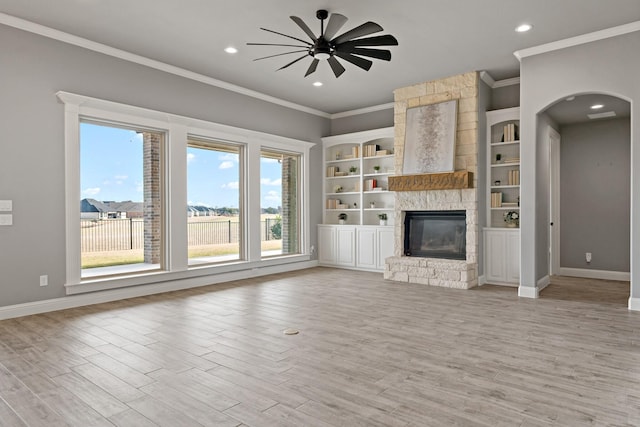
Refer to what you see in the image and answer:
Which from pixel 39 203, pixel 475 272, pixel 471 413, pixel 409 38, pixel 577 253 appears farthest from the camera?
pixel 577 253

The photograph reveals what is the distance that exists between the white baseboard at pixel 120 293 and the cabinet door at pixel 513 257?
4142 mm

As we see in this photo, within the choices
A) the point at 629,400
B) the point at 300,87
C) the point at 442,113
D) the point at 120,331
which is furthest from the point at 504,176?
the point at 120,331

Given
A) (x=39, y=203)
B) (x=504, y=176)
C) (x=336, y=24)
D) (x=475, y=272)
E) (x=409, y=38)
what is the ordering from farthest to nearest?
1. (x=504, y=176)
2. (x=475, y=272)
3. (x=409, y=38)
4. (x=39, y=203)
5. (x=336, y=24)

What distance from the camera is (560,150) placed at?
24.7ft

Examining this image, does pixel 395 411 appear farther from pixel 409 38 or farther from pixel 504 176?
pixel 504 176

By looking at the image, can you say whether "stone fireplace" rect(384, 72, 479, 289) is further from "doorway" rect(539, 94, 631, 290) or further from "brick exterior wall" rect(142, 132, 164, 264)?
"brick exterior wall" rect(142, 132, 164, 264)

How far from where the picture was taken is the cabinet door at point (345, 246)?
8.26 meters

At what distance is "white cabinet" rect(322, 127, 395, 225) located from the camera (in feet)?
26.8

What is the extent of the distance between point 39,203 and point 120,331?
205 cm

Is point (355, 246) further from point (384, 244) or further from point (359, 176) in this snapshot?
point (359, 176)

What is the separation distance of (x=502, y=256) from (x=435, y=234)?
1.14 m

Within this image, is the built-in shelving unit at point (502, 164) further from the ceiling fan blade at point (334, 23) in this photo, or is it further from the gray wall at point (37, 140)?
the gray wall at point (37, 140)

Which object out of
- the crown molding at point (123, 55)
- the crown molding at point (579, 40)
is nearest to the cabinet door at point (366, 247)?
the crown molding at point (123, 55)

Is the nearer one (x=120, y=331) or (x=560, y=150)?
(x=120, y=331)
